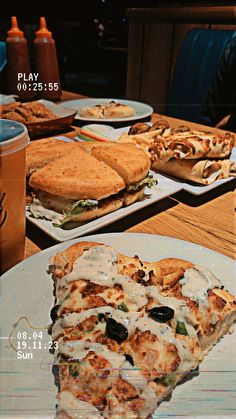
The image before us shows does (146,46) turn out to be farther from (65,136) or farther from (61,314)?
(61,314)

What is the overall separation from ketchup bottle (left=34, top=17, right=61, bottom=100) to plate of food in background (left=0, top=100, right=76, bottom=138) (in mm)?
59

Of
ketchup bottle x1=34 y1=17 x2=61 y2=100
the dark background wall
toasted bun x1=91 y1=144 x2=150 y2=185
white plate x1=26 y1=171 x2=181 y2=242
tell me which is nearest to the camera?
white plate x1=26 y1=171 x2=181 y2=242

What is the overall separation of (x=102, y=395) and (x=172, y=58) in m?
3.55

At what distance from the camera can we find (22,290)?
588mm

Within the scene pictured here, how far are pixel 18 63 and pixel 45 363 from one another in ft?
4.17

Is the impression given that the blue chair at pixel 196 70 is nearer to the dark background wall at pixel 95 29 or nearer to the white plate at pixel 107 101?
the white plate at pixel 107 101

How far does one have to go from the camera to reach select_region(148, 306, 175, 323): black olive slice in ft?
1.59

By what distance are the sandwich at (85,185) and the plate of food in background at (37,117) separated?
46 centimetres

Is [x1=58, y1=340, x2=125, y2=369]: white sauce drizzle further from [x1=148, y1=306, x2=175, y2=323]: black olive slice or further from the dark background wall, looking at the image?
the dark background wall

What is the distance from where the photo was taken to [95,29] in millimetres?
4094

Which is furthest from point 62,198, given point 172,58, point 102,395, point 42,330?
point 172,58

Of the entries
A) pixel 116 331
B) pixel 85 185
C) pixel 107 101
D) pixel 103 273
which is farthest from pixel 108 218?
pixel 107 101

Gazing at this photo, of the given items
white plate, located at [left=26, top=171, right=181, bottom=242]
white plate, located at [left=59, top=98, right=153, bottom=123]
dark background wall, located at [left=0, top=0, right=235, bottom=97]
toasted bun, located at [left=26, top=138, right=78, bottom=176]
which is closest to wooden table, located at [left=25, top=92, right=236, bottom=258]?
white plate, located at [left=26, top=171, right=181, bottom=242]

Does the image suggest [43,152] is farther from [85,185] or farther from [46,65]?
[46,65]
